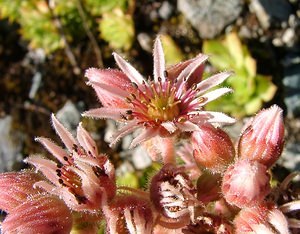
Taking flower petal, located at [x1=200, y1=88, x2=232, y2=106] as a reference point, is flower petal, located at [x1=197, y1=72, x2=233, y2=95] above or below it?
above

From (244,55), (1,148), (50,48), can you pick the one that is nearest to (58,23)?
(50,48)

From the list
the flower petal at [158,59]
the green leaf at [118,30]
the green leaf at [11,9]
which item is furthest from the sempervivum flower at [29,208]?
the green leaf at [11,9]

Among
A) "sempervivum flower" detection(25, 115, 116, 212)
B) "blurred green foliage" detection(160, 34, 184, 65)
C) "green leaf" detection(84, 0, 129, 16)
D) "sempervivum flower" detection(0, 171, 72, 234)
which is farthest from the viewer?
"green leaf" detection(84, 0, 129, 16)

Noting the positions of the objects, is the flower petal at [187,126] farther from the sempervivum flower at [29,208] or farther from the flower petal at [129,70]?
the sempervivum flower at [29,208]

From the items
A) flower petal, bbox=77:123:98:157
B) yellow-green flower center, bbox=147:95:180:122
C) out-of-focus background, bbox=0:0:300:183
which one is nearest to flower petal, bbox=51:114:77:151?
flower petal, bbox=77:123:98:157

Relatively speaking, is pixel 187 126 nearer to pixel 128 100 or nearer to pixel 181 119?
pixel 181 119

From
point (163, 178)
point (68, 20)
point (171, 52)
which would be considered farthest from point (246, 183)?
point (68, 20)

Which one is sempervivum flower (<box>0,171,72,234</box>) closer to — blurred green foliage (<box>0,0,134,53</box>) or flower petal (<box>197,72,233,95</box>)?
flower petal (<box>197,72,233,95</box>)
